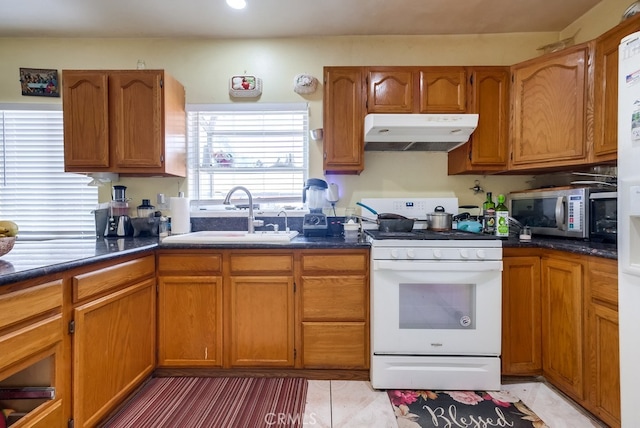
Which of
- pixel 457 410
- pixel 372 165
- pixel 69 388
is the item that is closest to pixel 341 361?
pixel 457 410

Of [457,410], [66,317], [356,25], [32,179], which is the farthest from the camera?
[32,179]

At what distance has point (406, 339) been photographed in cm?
178

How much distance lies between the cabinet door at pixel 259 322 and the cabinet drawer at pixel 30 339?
2.81 ft

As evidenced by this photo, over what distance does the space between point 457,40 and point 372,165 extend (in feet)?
4.15

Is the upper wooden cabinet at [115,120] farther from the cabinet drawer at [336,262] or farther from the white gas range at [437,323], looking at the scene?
the white gas range at [437,323]

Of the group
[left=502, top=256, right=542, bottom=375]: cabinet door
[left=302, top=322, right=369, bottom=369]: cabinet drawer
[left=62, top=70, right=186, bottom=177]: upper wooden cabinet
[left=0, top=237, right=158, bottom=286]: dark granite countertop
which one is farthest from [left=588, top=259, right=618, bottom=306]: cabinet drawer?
[left=62, top=70, right=186, bottom=177]: upper wooden cabinet

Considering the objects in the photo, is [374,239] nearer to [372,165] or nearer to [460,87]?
[372,165]

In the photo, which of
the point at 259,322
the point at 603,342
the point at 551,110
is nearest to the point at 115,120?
the point at 259,322

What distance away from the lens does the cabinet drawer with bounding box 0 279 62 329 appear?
1.00 metres

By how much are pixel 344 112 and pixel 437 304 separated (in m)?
1.46

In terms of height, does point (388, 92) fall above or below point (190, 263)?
above

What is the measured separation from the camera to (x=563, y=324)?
1695mm

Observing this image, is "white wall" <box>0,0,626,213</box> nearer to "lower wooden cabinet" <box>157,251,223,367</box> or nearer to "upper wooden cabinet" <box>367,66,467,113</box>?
"upper wooden cabinet" <box>367,66,467,113</box>

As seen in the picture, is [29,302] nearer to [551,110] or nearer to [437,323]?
[437,323]
